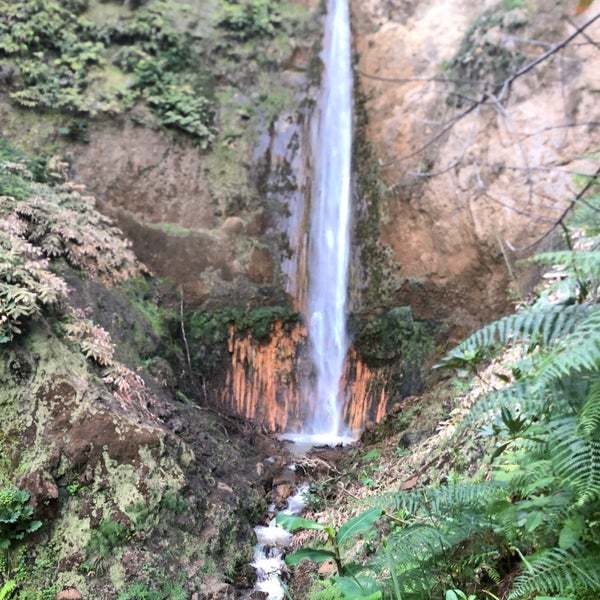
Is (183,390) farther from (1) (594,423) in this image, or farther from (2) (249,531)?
(1) (594,423)

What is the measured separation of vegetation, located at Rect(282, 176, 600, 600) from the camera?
1930 mm

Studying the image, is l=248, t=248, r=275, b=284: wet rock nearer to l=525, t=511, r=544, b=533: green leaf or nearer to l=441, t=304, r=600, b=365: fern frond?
l=441, t=304, r=600, b=365: fern frond

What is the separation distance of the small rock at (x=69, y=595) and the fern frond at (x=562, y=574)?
399cm

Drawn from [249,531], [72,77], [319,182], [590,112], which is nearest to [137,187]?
[72,77]

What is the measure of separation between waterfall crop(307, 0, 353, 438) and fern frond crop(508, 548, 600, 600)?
8.50 m

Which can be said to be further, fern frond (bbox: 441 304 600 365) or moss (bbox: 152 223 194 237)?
moss (bbox: 152 223 194 237)

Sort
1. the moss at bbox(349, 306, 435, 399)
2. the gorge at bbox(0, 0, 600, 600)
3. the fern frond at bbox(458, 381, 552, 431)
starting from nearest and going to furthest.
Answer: the fern frond at bbox(458, 381, 552, 431)
the gorge at bbox(0, 0, 600, 600)
the moss at bbox(349, 306, 435, 399)

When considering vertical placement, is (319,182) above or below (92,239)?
above

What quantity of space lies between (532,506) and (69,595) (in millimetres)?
4065

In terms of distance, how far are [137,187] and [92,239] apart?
107 inches

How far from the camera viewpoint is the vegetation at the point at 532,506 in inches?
76.0

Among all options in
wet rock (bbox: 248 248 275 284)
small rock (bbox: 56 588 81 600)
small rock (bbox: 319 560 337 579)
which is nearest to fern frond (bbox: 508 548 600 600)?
small rock (bbox: 319 560 337 579)

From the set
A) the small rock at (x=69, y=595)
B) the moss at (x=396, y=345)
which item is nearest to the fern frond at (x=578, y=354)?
the small rock at (x=69, y=595)

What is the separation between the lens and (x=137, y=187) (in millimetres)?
11148
